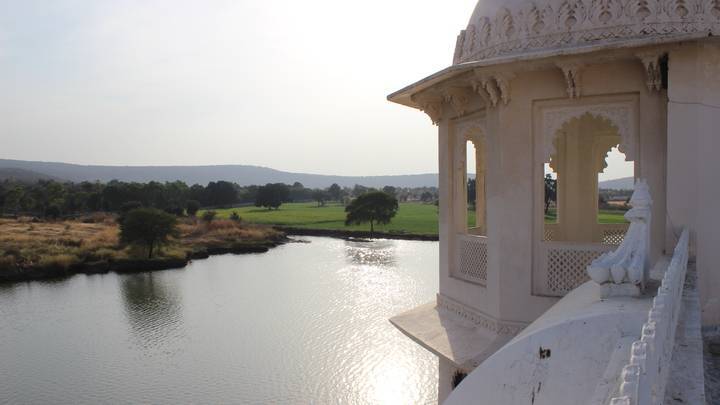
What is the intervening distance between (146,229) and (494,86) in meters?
27.2

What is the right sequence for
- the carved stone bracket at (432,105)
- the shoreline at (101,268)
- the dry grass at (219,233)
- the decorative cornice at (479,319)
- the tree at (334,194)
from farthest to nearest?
the tree at (334,194), the dry grass at (219,233), the shoreline at (101,268), the carved stone bracket at (432,105), the decorative cornice at (479,319)

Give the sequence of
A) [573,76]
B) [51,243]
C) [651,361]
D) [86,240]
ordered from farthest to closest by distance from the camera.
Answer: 1. [86,240]
2. [51,243]
3. [573,76]
4. [651,361]

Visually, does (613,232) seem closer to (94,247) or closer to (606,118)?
(606,118)

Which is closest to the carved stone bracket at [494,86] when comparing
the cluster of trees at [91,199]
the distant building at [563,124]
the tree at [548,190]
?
the distant building at [563,124]

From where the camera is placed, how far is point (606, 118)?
15.1 feet

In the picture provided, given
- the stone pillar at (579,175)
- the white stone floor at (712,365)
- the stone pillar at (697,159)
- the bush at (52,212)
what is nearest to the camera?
the white stone floor at (712,365)

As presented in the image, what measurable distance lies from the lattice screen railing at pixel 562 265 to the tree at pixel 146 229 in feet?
87.0

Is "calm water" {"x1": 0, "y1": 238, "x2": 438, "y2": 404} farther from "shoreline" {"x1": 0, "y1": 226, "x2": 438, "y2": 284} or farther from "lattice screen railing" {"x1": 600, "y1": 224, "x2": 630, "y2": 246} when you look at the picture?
"lattice screen railing" {"x1": 600, "y1": 224, "x2": 630, "y2": 246}

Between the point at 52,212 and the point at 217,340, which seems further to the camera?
the point at 52,212

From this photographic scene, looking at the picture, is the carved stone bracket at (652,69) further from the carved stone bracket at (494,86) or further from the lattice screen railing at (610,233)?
the lattice screen railing at (610,233)

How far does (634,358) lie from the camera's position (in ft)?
4.10

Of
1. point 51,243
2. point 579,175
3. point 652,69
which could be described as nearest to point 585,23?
point 652,69

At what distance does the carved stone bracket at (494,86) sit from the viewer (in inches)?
184

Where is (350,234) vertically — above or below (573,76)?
below
